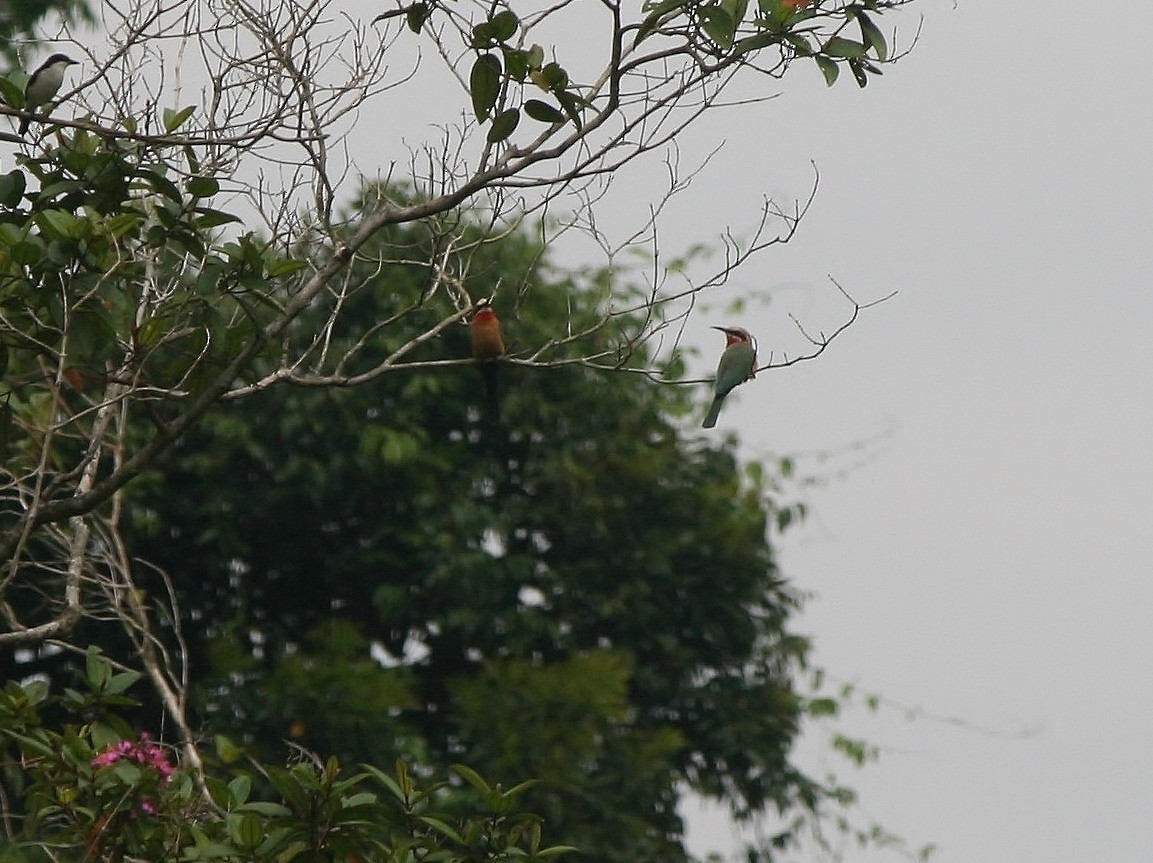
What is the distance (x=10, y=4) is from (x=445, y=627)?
345 cm

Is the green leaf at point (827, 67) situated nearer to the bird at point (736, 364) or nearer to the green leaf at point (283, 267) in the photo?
the green leaf at point (283, 267)

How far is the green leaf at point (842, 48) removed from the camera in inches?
178

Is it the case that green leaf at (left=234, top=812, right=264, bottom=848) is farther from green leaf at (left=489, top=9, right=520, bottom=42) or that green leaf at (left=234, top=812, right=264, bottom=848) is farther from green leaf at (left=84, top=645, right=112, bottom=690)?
green leaf at (left=489, top=9, right=520, bottom=42)

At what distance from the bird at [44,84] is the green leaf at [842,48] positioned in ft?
5.87

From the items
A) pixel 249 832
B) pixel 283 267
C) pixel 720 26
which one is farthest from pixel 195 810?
pixel 720 26

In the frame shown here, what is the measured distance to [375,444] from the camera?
930 cm

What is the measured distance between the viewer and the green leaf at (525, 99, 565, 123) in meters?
4.41

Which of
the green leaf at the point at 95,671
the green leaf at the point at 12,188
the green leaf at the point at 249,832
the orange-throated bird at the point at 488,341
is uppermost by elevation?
the orange-throated bird at the point at 488,341

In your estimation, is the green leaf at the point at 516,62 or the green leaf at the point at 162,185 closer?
the green leaf at the point at 162,185

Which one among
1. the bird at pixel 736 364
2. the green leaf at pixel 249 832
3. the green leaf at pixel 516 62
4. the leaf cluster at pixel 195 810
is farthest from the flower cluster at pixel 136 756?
the bird at pixel 736 364

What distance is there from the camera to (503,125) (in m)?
4.40

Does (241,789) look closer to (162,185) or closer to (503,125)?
(162,185)

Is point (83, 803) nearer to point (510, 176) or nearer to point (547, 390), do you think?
point (510, 176)

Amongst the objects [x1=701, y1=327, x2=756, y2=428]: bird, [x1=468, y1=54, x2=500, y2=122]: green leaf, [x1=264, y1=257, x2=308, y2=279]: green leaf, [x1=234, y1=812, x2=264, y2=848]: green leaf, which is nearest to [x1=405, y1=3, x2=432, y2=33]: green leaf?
[x1=468, y1=54, x2=500, y2=122]: green leaf
